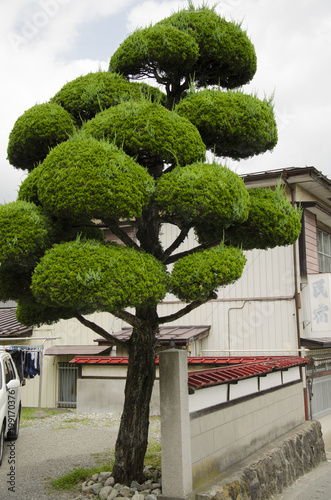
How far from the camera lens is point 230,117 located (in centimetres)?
679

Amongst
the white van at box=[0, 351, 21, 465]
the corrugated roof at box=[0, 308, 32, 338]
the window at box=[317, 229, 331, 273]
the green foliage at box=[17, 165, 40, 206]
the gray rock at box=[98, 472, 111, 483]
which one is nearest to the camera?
the green foliage at box=[17, 165, 40, 206]

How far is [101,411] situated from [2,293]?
8.33 meters

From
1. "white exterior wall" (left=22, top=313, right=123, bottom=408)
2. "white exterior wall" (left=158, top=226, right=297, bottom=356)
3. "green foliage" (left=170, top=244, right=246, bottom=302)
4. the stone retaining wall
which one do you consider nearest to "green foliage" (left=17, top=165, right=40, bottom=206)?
"green foliage" (left=170, top=244, right=246, bottom=302)

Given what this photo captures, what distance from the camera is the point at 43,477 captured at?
25.0 feet

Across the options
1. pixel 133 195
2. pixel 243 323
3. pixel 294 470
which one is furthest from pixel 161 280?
pixel 243 323

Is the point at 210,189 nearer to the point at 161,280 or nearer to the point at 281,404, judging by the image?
the point at 161,280

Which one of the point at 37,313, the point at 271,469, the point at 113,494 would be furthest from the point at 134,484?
the point at 37,313

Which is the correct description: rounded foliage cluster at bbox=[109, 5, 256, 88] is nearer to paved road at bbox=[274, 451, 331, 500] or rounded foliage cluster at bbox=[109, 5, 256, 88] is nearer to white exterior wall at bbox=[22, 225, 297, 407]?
paved road at bbox=[274, 451, 331, 500]

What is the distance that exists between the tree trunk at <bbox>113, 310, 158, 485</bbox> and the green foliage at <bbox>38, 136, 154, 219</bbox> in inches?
75.6

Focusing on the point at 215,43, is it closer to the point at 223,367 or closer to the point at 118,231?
the point at 118,231

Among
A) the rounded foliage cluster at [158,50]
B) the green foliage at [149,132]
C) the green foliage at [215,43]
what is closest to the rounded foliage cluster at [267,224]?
the green foliage at [149,132]

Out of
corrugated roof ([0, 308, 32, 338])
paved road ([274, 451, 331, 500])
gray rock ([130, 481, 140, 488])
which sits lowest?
paved road ([274, 451, 331, 500])

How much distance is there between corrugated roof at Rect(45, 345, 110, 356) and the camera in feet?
50.2

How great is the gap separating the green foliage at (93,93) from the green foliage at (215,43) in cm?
111
